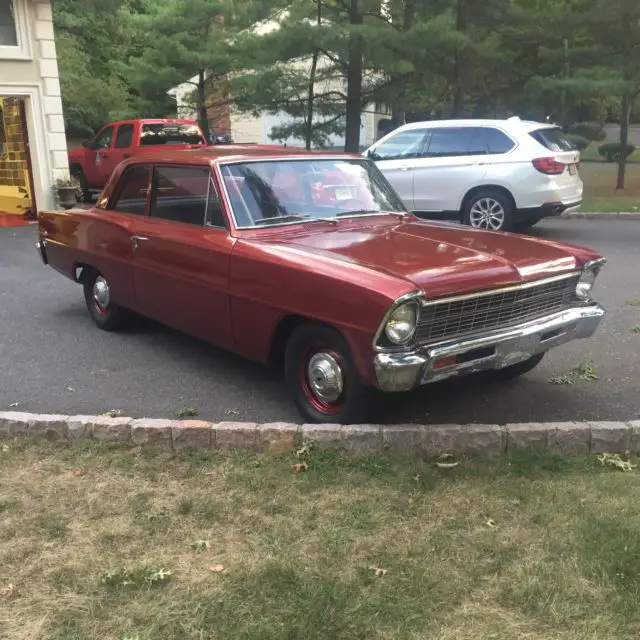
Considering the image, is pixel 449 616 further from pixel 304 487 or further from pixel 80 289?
pixel 80 289

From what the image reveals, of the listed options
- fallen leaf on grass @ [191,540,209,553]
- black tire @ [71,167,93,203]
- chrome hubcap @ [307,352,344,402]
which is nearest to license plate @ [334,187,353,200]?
chrome hubcap @ [307,352,344,402]

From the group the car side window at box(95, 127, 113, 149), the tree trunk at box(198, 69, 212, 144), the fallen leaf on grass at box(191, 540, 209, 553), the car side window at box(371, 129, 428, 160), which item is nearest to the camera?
the fallen leaf on grass at box(191, 540, 209, 553)

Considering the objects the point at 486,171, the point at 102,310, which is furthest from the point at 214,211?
the point at 486,171

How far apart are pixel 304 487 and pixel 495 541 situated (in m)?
0.99

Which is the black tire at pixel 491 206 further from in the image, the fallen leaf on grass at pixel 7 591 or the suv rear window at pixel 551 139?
the fallen leaf on grass at pixel 7 591

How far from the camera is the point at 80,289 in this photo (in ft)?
27.4

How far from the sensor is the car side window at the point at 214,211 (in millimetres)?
4848

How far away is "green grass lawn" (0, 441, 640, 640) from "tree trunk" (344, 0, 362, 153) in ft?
43.5

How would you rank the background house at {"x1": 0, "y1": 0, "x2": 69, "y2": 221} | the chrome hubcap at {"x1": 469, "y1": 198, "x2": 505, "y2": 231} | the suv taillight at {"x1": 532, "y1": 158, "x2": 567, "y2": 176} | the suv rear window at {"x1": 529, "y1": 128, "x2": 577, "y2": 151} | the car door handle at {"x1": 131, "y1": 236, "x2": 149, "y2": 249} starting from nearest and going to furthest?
the car door handle at {"x1": 131, "y1": 236, "x2": 149, "y2": 249} → the suv taillight at {"x1": 532, "y1": 158, "x2": 567, "y2": 176} → the suv rear window at {"x1": 529, "y1": 128, "x2": 577, "y2": 151} → the chrome hubcap at {"x1": 469, "y1": 198, "x2": 505, "y2": 231} → the background house at {"x1": 0, "y1": 0, "x2": 69, "y2": 221}

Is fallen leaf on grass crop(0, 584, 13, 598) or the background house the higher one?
the background house

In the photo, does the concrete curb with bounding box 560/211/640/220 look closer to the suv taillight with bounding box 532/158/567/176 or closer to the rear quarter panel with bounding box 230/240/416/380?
the suv taillight with bounding box 532/158/567/176

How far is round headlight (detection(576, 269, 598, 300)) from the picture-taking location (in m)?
4.60

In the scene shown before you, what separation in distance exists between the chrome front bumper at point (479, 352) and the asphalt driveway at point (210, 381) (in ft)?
1.79

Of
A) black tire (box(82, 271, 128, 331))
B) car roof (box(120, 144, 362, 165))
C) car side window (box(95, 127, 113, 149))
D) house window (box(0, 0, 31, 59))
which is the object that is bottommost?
black tire (box(82, 271, 128, 331))
